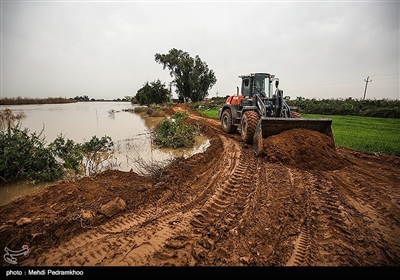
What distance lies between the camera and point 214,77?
49625 millimetres

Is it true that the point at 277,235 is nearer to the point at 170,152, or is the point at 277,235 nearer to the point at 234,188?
the point at 234,188

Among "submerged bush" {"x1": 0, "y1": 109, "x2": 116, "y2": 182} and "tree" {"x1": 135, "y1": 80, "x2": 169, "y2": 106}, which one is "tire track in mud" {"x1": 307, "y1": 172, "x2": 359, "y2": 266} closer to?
"submerged bush" {"x1": 0, "y1": 109, "x2": 116, "y2": 182}

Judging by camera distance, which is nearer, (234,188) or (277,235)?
(277,235)

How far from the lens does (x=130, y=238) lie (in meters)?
2.63

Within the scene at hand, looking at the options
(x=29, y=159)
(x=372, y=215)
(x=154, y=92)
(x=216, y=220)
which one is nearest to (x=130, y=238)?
(x=216, y=220)

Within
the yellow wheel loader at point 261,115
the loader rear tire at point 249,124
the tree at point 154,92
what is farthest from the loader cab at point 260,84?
the tree at point 154,92

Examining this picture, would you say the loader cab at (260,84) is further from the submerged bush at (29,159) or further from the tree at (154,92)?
the tree at (154,92)

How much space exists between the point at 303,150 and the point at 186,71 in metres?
41.2

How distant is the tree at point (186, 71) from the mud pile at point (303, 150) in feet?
129

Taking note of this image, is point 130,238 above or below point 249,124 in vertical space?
below

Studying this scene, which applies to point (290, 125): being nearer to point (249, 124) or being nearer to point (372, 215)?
point (249, 124)

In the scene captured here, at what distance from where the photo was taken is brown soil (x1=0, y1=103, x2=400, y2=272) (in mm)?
2328
